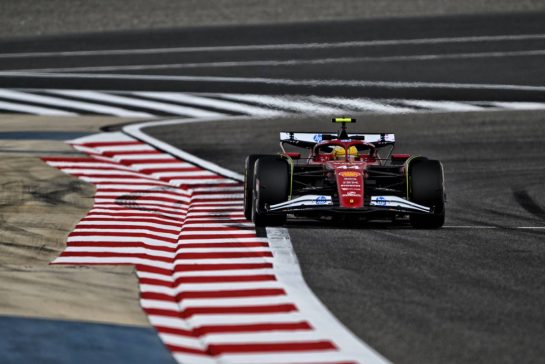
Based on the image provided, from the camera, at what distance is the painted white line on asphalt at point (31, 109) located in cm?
2864

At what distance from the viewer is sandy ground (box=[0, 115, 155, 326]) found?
9453mm

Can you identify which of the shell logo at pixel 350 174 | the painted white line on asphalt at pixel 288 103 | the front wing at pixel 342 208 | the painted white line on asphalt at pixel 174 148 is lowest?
the painted white line on asphalt at pixel 174 148

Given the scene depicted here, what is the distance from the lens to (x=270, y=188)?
49.8 feet

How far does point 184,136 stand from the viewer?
24734 mm

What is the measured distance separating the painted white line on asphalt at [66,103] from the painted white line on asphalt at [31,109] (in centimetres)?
51

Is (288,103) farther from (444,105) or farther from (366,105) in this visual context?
(444,105)

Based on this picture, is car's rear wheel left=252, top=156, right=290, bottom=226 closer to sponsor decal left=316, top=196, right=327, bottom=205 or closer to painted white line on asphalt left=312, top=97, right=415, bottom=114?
sponsor decal left=316, top=196, right=327, bottom=205

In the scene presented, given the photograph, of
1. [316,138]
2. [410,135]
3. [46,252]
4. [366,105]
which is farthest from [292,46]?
[46,252]

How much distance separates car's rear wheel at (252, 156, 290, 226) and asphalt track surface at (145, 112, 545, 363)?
332 millimetres

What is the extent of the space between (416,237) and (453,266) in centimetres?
233

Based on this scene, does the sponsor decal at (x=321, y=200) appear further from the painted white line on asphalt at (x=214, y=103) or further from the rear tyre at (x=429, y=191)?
the painted white line on asphalt at (x=214, y=103)

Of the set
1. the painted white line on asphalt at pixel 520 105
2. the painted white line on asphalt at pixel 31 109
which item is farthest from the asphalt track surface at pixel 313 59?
the painted white line on asphalt at pixel 31 109

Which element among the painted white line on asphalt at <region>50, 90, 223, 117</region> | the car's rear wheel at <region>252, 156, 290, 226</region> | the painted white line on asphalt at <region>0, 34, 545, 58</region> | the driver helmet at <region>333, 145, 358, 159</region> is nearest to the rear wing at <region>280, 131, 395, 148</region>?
the driver helmet at <region>333, 145, 358, 159</region>

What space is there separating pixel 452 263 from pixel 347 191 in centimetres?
284
